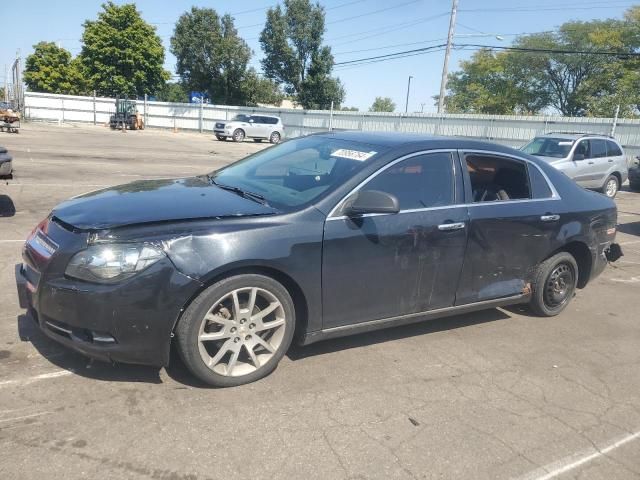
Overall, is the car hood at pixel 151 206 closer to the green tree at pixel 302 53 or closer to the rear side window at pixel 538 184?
the rear side window at pixel 538 184

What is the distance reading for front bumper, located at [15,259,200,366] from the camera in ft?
9.51

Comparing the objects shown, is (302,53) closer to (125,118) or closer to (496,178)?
(125,118)

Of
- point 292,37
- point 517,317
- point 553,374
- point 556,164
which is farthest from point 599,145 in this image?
point 292,37

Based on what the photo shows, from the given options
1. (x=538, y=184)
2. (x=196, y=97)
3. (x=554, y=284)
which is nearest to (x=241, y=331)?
(x=538, y=184)

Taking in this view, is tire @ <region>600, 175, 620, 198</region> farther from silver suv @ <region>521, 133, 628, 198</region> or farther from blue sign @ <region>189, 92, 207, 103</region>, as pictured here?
blue sign @ <region>189, 92, 207, 103</region>

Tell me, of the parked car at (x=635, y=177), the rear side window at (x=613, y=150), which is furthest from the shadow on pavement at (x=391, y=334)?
the parked car at (x=635, y=177)

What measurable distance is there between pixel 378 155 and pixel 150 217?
1.70 metres

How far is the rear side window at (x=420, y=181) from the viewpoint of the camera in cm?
383

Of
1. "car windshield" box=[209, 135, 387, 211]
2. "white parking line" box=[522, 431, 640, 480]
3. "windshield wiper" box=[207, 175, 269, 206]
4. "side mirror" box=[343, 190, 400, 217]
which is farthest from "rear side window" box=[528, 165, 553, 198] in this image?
"windshield wiper" box=[207, 175, 269, 206]

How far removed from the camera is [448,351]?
4.12 metres

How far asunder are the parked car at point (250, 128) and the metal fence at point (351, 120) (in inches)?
99.7

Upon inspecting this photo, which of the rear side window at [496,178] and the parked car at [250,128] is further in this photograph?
the parked car at [250,128]

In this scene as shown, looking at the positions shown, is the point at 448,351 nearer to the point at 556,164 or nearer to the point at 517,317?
the point at 517,317

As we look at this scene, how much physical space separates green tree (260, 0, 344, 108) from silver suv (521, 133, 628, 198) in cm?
3714
